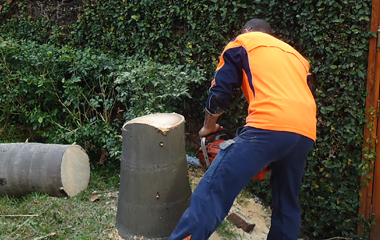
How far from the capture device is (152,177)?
2.83 meters

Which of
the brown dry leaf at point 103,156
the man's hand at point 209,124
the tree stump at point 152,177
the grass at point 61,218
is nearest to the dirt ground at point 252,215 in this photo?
the grass at point 61,218

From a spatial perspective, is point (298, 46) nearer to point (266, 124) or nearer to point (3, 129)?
point (266, 124)

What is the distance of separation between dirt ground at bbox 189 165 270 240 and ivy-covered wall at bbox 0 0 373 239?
22cm

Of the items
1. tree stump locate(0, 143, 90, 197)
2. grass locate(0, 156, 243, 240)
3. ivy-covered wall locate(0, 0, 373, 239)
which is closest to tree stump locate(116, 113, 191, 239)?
grass locate(0, 156, 243, 240)

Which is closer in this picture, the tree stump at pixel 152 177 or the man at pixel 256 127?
the man at pixel 256 127

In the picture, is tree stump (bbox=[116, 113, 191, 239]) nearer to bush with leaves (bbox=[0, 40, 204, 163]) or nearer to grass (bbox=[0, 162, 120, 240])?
grass (bbox=[0, 162, 120, 240])

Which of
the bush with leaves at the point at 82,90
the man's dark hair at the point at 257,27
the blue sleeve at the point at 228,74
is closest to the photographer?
the blue sleeve at the point at 228,74

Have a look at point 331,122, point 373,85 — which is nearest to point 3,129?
point 331,122

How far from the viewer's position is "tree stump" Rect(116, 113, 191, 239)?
2.80 m

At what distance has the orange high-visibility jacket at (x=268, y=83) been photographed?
2.33 m

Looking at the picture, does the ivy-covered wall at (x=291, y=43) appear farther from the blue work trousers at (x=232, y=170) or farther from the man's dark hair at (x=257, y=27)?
the blue work trousers at (x=232, y=170)

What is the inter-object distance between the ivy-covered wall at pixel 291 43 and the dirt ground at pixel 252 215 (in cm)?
22

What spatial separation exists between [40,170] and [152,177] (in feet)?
5.40

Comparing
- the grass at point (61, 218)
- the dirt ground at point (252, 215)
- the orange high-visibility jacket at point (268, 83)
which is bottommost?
the dirt ground at point (252, 215)
